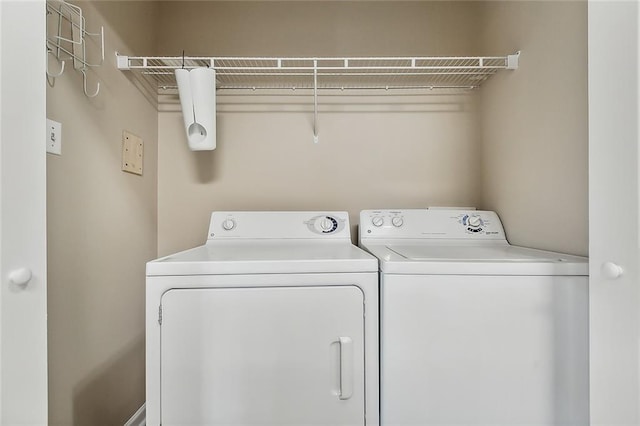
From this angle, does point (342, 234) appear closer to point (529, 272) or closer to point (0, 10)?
point (529, 272)

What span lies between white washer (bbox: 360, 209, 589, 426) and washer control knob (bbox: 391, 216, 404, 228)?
2.33 feet

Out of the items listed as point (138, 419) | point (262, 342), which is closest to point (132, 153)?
point (262, 342)

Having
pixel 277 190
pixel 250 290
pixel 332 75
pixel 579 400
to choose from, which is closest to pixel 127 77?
pixel 277 190

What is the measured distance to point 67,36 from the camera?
1138 mm

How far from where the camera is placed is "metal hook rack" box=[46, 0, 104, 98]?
106cm

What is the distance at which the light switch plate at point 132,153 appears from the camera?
1481 mm

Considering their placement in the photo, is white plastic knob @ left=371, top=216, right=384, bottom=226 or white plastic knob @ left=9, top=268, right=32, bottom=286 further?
white plastic knob @ left=371, top=216, right=384, bottom=226

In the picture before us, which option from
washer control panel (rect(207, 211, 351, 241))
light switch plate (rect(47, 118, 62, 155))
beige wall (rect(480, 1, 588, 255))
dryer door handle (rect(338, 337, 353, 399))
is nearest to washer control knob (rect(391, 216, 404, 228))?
washer control panel (rect(207, 211, 351, 241))

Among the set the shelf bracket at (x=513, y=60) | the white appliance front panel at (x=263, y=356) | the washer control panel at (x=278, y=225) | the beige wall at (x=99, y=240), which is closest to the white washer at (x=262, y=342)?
the white appliance front panel at (x=263, y=356)

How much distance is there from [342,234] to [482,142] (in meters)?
1.03

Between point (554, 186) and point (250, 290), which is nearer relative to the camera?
point (250, 290)

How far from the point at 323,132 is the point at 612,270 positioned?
1475 mm

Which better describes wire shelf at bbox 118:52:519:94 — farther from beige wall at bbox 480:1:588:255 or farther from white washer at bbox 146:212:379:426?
white washer at bbox 146:212:379:426

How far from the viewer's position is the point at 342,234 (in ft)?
5.40
